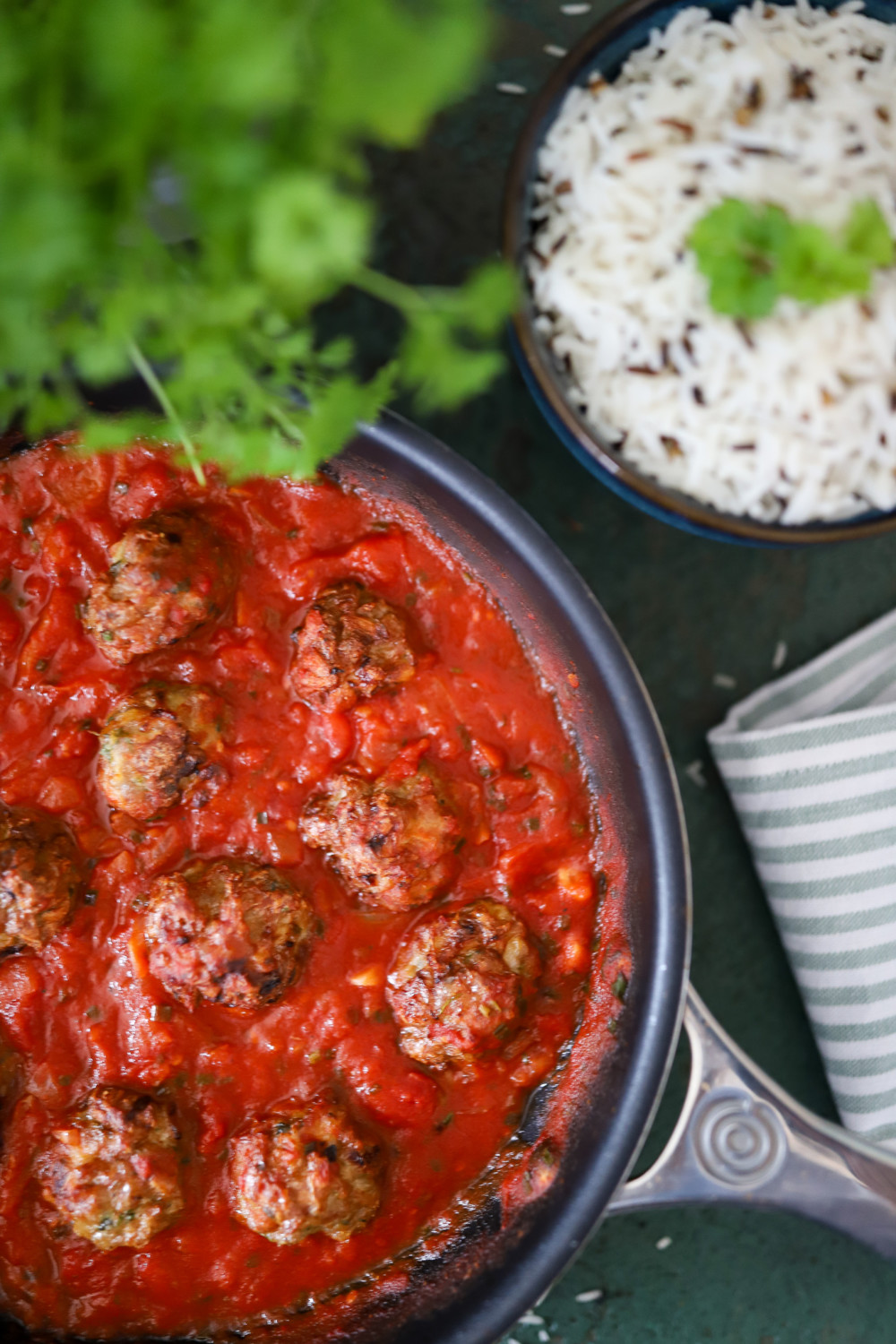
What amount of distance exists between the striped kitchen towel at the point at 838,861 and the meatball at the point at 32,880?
203 centimetres

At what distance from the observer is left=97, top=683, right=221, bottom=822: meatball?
300cm

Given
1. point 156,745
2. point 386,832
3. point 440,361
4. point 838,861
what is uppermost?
point 440,361

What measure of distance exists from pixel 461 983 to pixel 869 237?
2.17 m

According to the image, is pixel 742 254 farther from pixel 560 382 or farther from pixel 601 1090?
pixel 601 1090

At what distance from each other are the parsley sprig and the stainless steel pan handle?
75.1 inches

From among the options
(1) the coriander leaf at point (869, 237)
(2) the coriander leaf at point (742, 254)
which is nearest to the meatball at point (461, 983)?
(2) the coriander leaf at point (742, 254)

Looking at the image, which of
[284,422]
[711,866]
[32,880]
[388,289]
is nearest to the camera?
[388,289]

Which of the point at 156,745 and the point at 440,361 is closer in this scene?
the point at 440,361

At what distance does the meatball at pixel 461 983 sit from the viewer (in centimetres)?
309

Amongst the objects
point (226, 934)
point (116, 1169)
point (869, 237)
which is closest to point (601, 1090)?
point (226, 934)

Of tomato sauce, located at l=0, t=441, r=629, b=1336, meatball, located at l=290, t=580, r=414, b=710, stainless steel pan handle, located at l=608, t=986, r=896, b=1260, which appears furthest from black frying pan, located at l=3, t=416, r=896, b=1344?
meatball, located at l=290, t=580, r=414, b=710

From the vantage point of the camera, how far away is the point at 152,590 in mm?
3021

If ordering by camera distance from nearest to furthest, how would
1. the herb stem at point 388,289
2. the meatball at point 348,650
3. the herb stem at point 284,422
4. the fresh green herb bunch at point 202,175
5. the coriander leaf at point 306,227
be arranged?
the fresh green herb bunch at point 202,175
the coriander leaf at point 306,227
the herb stem at point 388,289
the herb stem at point 284,422
the meatball at point 348,650

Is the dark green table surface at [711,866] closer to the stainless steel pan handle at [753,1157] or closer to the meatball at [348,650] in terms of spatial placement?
the stainless steel pan handle at [753,1157]
